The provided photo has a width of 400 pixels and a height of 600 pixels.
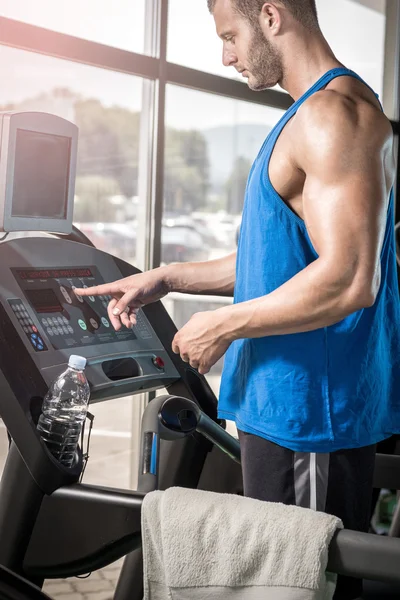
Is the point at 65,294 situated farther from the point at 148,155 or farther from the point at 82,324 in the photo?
the point at 148,155

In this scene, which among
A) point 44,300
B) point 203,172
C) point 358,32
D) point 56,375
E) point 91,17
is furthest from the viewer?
point 358,32

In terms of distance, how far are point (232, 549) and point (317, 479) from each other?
1.08ft

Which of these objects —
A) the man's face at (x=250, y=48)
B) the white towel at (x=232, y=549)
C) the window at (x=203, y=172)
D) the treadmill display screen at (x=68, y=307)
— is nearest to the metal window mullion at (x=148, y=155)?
the window at (x=203, y=172)

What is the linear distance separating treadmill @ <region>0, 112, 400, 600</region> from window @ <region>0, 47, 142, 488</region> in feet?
3.78

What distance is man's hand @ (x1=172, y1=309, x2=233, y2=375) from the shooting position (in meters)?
1.37

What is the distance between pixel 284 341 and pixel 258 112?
256cm

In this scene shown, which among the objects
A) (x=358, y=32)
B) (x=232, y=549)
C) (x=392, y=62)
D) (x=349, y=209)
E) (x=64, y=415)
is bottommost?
(x=232, y=549)

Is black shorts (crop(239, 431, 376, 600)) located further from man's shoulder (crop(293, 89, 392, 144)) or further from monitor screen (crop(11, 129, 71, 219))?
monitor screen (crop(11, 129, 71, 219))

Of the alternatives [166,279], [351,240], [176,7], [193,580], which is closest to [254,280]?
[351,240]

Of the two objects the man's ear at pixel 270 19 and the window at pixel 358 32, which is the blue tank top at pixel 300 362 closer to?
the man's ear at pixel 270 19

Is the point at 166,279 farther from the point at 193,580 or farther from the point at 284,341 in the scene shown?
the point at 193,580

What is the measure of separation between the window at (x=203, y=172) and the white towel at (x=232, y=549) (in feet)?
7.43

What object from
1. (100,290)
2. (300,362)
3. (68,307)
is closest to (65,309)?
(68,307)

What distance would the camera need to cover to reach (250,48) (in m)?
1.45
